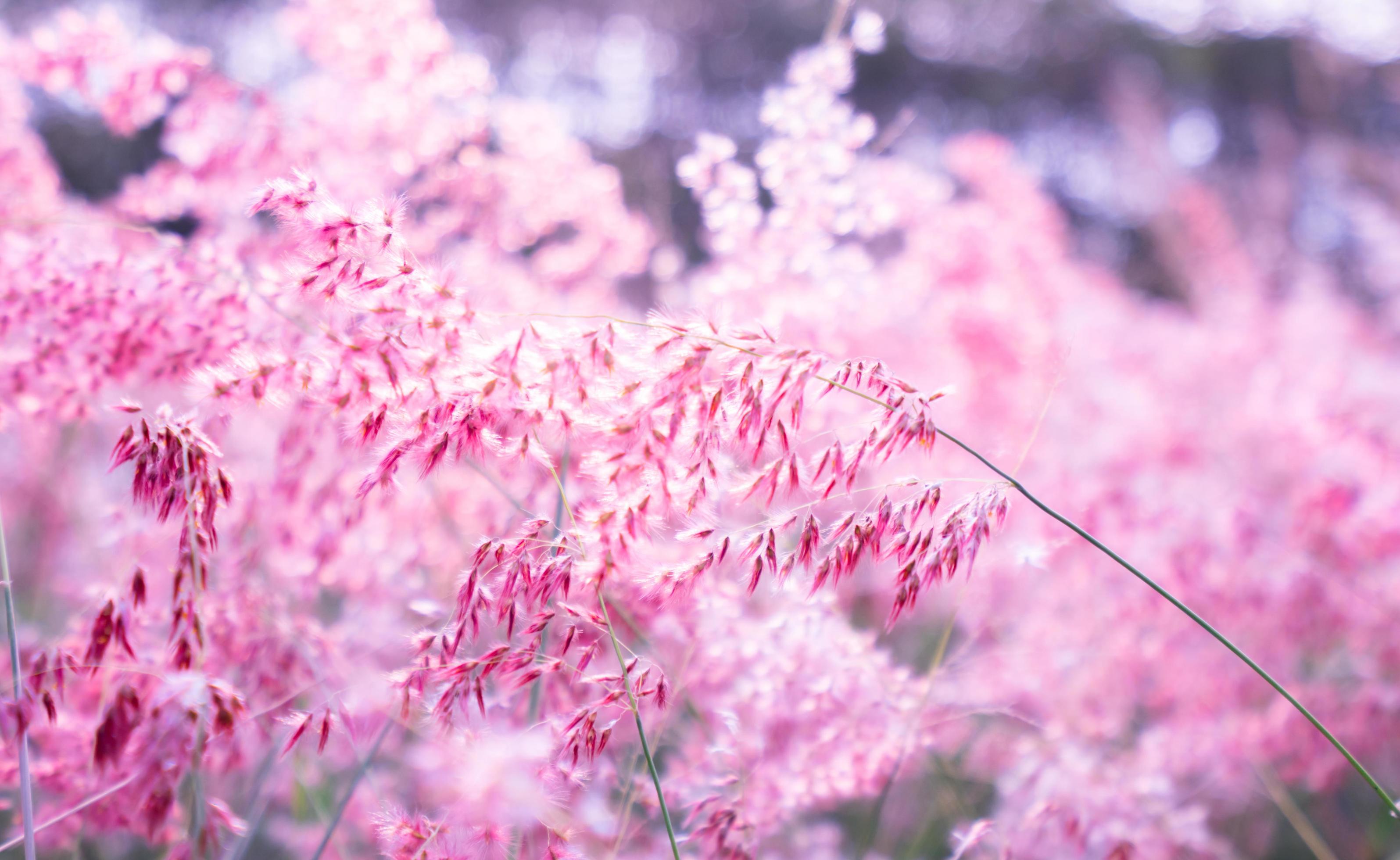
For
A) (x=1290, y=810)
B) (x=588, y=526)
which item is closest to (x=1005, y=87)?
(x=1290, y=810)

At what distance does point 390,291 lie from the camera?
1.01 m

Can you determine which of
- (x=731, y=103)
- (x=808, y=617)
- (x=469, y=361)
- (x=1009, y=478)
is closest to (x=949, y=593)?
(x=808, y=617)

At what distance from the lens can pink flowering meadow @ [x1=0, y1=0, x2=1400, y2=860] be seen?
993 mm

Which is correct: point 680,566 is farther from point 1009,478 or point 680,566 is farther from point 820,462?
point 1009,478

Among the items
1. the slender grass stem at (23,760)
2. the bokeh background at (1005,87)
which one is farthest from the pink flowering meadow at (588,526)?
the bokeh background at (1005,87)

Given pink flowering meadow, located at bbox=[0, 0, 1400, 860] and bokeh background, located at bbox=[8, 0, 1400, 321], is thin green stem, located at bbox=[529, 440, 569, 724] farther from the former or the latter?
bokeh background, located at bbox=[8, 0, 1400, 321]

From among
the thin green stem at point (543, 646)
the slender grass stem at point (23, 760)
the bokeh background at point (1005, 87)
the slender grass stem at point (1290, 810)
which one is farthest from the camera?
the bokeh background at point (1005, 87)

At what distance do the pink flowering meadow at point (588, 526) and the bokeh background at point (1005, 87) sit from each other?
4801 millimetres

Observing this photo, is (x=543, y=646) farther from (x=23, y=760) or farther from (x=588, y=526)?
(x=23, y=760)

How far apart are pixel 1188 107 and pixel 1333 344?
9615 mm

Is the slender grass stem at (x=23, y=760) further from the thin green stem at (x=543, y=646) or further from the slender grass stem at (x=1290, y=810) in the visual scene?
the slender grass stem at (x=1290, y=810)

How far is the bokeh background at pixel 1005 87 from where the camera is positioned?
30.4ft

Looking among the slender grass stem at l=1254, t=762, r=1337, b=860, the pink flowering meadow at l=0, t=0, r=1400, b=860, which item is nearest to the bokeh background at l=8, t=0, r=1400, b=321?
the pink flowering meadow at l=0, t=0, r=1400, b=860

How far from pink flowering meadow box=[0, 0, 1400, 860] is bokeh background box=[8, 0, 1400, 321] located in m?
4.80
